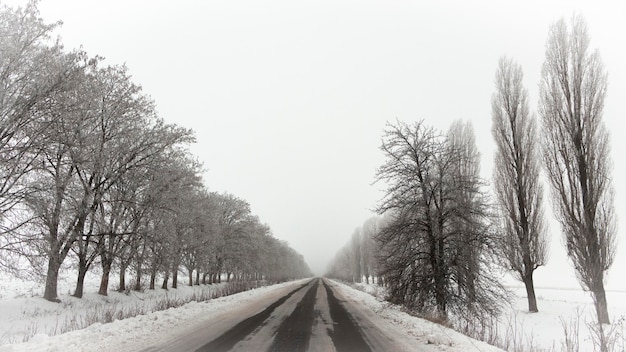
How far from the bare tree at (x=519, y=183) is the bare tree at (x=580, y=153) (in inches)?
165

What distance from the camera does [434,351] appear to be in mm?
8195

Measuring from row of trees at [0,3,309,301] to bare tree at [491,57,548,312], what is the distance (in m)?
20.2

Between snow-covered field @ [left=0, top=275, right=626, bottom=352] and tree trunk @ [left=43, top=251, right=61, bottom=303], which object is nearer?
snow-covered field @ [left=0, top=275, right=626, bottom=352]

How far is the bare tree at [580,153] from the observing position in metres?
16.5

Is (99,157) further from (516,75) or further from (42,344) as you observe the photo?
(516,75)

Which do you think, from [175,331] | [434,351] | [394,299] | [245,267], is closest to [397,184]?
[394,299]

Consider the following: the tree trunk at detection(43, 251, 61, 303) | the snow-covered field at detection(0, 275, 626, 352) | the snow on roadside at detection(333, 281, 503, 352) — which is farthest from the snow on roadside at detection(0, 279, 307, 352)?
the snow on roadside at detection(333, 281, 503, 352)

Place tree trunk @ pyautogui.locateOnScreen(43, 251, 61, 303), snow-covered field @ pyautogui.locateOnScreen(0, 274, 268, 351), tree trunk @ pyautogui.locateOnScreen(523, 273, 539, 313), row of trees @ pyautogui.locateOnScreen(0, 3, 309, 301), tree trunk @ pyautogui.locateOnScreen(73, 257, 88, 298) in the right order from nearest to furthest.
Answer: snow-covered field @ pyautogui.locateOnScreen(0, 274, 268, 351) → row of trees @ pyautogui.locateOnScreen(0, 3, 309, 301) → tree trunk @ pyautogui.locateOnScreen(43, 251, 61, 303) → tree trunk @ pyautogui.locateOnScreen(73, 257, 88, 298) → tree trunk @ pyautogui.locateOnScreen(523, 273, 539, 313)

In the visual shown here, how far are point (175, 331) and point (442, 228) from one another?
11.3 meters

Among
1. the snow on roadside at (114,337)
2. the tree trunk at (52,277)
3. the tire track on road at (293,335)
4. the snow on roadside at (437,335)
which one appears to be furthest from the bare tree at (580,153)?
the tree trunk at (52,277)

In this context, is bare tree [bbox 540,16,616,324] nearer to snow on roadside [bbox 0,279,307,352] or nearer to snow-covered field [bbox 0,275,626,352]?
snow-covered field [bbox 0,275,626,352]

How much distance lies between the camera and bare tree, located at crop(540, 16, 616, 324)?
16.5m

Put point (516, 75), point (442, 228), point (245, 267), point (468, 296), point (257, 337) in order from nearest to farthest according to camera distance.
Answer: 1. point (257, 337)
2. point (468, 296)
3. point (442, 228)
4. point (516, 75)
5. point (245, 267)

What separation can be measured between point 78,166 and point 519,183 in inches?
963
